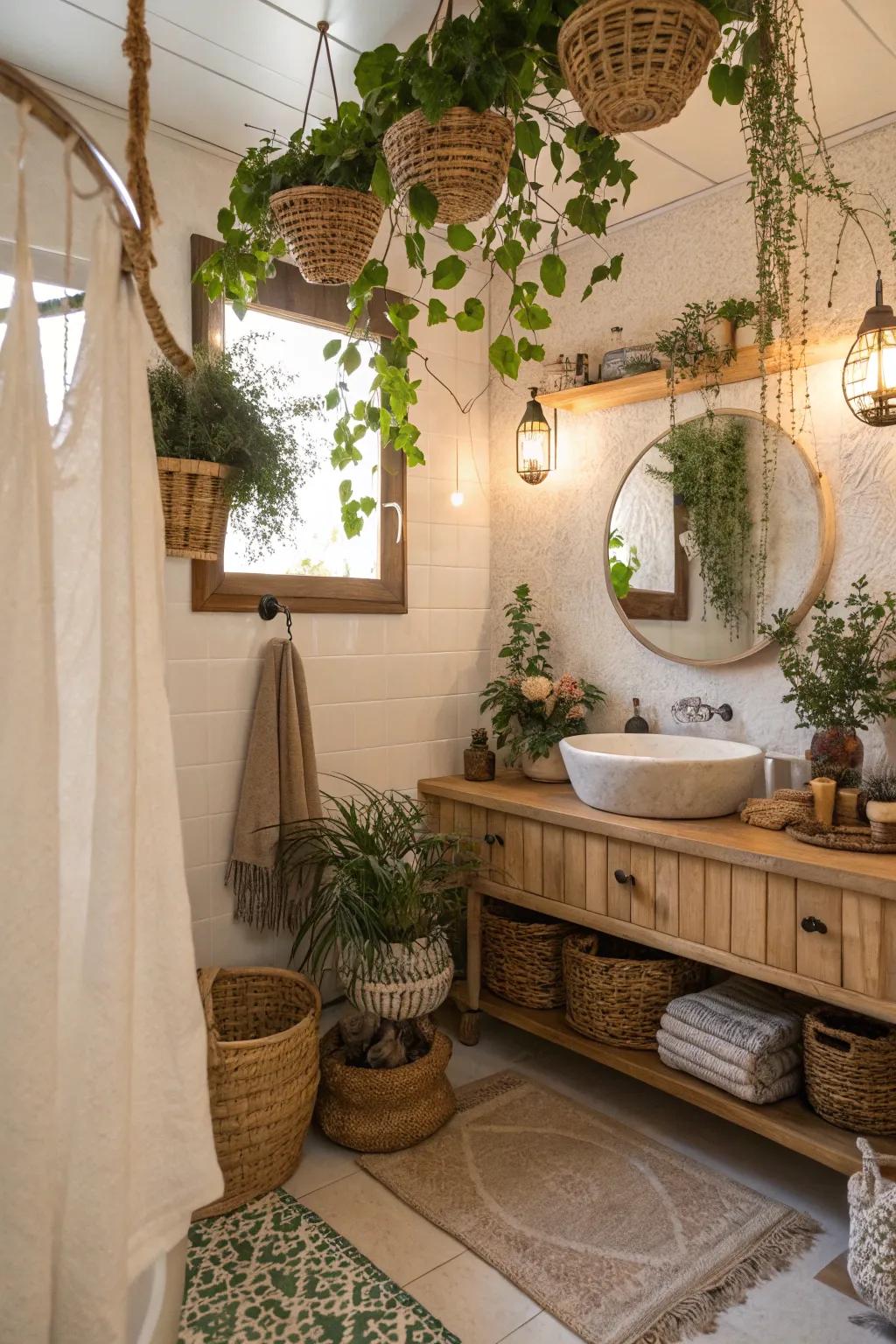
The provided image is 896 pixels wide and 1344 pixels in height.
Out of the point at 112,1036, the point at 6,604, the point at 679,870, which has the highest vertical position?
the point at 6,604

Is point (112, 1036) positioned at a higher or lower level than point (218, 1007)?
higher

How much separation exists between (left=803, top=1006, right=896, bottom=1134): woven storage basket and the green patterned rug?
0.93m

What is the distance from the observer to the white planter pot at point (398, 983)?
7.59 feet

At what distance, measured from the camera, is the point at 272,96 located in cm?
227

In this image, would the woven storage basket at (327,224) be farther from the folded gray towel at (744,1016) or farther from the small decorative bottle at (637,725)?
the folded gray towel at (744,1016)

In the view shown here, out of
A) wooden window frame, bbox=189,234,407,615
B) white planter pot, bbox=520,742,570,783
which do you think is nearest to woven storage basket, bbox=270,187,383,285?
wooden window frame, bbox=189,234,407,615

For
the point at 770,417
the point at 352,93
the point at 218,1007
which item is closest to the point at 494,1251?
the point at 218,1007

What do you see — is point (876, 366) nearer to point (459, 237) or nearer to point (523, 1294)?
point (459, 237)

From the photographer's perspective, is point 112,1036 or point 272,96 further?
point 272,96

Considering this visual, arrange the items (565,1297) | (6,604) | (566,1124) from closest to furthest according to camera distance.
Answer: (6,604) → (565,1297) → (566,1124)

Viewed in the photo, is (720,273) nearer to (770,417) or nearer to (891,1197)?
(770,417)

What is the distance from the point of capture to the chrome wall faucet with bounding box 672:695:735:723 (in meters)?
2.63

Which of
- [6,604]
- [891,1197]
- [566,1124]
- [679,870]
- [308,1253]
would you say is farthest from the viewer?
[566,1124]

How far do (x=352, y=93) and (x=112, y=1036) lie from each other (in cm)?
227
